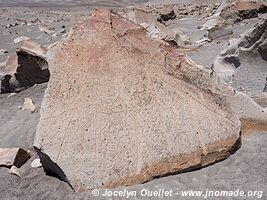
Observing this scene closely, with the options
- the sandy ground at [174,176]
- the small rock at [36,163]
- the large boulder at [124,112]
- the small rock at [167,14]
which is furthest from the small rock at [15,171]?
the small rock at [167,14]

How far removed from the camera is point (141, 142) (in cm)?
351

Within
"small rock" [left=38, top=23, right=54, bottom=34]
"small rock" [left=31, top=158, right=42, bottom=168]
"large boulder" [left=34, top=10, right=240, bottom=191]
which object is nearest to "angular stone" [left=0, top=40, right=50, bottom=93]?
"large boulder" [left=34, top=10, right=240, bottom=191]

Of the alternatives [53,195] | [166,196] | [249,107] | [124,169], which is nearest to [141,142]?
[124,169]

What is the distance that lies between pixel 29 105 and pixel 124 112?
81.6 inches

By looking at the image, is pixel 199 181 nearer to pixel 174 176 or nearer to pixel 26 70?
pixel 174 176

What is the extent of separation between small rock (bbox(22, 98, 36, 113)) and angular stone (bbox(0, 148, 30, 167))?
1159 millimetres

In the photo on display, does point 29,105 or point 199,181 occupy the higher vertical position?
point 199,181

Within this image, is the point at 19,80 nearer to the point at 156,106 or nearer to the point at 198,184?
the point at 156,106

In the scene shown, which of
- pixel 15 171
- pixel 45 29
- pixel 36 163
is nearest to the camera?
pixel 15 171

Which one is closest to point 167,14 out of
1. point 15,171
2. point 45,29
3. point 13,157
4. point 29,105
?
point 45,29

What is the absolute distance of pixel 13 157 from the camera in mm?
4008

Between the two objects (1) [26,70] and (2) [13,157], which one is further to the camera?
(1) [26,70]

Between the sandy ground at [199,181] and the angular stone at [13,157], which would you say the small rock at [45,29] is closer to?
the angular stone at [13,157]

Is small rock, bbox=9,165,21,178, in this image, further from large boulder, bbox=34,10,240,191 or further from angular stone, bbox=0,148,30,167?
large boulder, bbox=34,10,240,191
